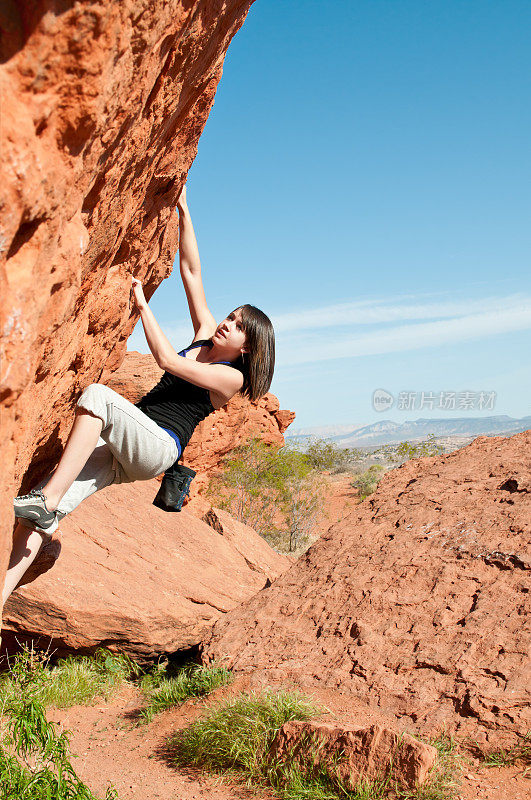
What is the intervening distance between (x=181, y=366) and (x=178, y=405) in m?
0.36

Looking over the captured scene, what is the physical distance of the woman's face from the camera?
385cm

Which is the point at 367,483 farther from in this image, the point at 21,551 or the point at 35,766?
the point at 35,766

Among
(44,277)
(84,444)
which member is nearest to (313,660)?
(84,444)

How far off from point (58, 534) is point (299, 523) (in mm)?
12661

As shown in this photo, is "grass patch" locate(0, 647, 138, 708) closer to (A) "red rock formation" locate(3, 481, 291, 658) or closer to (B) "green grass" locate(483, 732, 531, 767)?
(A) "red rock formation" locate(3, 481, 291, 658)

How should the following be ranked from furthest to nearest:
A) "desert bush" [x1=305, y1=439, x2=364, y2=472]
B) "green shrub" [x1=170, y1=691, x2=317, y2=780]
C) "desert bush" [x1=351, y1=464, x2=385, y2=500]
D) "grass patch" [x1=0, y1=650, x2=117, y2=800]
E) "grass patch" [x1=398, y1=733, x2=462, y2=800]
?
"desert bush" [x1=305, y1=439, x2=364, y2=472] < "desert bush" [x1=351, y1=464, x2=385, y2=500] < "green shrub" [x1=170, y1=691, x2=317, y2=780] < "grass patch" [x1=398, y1=733, x2=462, y2=800] < "grass patch" [x1=0, y1=650, x2=117, y2=800]

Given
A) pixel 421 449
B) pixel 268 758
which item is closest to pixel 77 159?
pixel 268 758

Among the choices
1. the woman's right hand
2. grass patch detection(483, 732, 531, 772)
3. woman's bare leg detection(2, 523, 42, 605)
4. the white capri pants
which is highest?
the woman's right hand

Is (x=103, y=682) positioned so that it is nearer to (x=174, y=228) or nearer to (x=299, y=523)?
(x=174, y=228)

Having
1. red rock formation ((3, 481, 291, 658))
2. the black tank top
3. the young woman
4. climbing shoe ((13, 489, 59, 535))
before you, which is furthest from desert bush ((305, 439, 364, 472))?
climbing shoe ((13, 489, 59, 535))

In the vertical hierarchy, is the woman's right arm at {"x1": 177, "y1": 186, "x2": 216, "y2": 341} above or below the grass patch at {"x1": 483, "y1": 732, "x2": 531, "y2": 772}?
above

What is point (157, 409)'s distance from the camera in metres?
3.76

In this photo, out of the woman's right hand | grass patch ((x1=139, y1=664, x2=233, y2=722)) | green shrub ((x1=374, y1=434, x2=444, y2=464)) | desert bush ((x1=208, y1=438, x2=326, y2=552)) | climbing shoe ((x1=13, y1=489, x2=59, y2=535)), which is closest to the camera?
climbing shoe ((x1=13, y1=489, x2=59, y2=535))

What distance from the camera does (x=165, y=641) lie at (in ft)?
20.0
